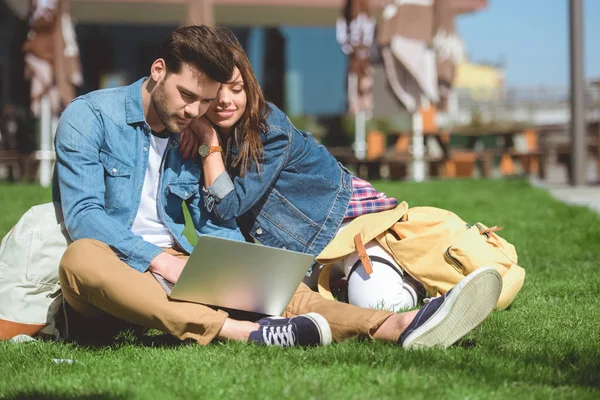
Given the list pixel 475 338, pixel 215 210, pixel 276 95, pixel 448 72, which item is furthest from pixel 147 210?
pixel 276 95

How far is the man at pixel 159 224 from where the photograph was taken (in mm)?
3066

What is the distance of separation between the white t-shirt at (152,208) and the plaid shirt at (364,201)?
87cm

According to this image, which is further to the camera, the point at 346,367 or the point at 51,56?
the point at 51,56

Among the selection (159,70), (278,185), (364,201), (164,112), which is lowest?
(364,201)

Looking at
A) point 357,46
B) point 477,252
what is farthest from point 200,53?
point 357,46

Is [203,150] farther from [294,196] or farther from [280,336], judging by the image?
[280,336]

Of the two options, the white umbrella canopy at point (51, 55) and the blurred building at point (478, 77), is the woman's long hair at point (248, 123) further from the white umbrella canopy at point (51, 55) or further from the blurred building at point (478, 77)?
the blurred building at point (478, 77)

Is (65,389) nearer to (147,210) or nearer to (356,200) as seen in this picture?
(147,210)

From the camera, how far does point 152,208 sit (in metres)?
3.56

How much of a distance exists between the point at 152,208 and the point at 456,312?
134 centimetres

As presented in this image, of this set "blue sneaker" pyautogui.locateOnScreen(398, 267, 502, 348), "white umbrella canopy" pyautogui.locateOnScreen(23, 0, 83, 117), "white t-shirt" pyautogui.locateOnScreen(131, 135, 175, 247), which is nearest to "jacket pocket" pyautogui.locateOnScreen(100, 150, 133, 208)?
"white t-shirt" pyautogui.locateOnScreen(131, 135, 175, 247)

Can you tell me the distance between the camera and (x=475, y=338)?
3303 millimetres

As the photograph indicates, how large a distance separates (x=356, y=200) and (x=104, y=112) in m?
1.23

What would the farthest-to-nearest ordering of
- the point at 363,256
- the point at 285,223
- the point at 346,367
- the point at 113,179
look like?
1. the point at 285,223
2. the point at 363,256
3. the point at 113,179
4. the point at 346,367
